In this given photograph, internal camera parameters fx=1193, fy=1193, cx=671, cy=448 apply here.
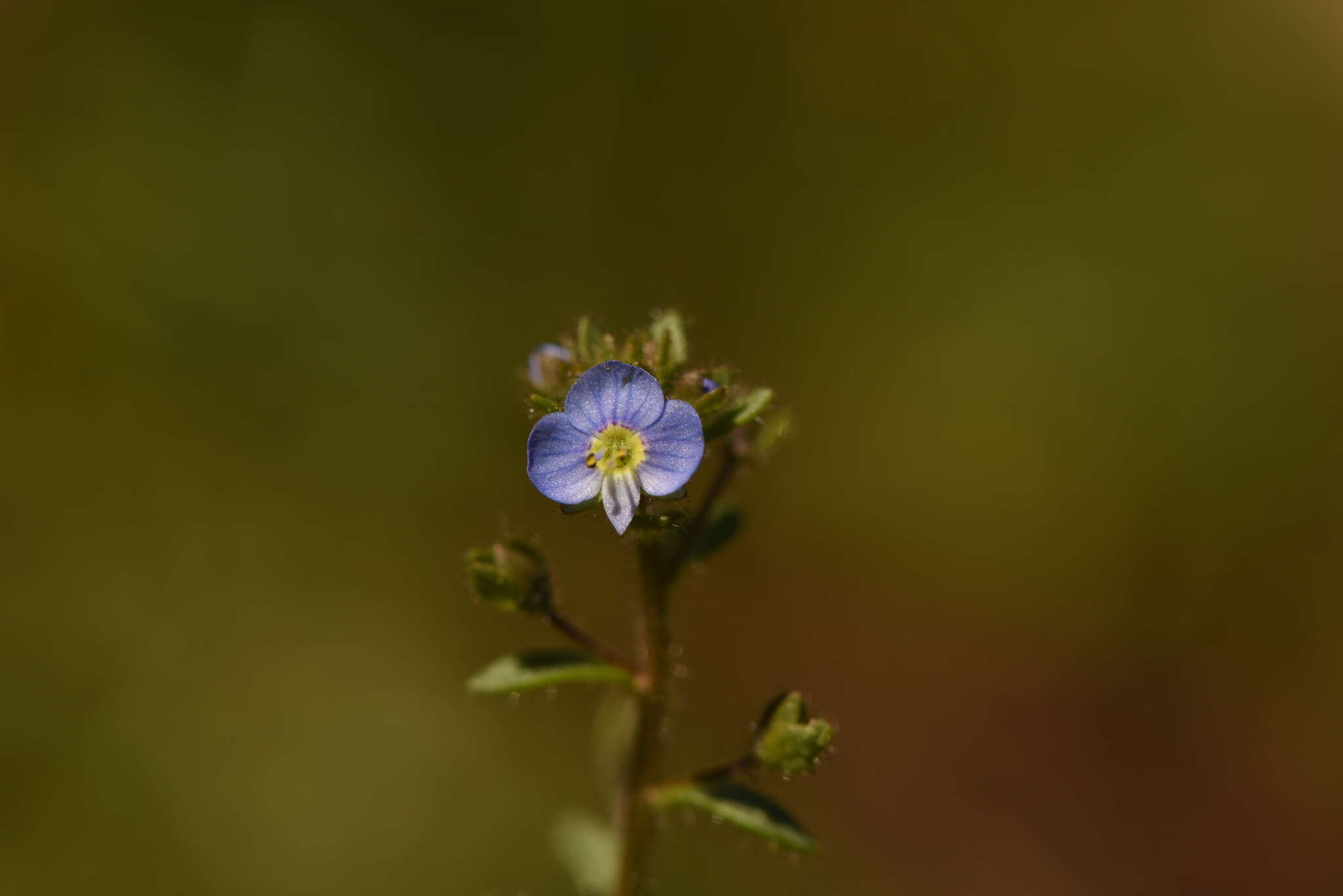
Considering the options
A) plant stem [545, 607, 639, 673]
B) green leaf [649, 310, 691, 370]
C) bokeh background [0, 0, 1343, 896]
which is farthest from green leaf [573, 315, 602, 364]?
bokeh background [0, 0, 1343, 896]

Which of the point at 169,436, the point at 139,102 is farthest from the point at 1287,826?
the point at 139,102

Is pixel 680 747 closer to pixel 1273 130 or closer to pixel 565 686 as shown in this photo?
pixel 565 686

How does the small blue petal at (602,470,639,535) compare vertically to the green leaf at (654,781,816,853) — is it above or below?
above

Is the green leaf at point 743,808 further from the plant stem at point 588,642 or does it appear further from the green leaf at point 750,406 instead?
the green leaf at point 750,406

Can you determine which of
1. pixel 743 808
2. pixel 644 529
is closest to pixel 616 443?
pixel 644 529

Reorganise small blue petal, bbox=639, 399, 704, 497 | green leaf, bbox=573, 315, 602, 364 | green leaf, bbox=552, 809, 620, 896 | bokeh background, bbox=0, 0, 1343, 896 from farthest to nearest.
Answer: bokeh background, bbox=0, 0, 1343, 896 → green leaf, bbox=552, 809, 620, 896 → green leaf, bbox=573, 315, 602, 364 → small blue petal, bbox=639, 399, 704, 497

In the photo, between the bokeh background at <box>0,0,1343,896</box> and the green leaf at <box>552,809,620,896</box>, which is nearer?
the green leaf at <box>552,809,620,896</box>

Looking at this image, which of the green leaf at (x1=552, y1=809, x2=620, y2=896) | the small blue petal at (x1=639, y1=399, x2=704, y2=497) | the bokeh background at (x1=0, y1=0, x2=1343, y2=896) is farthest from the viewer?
the bokeh background at (x1=0, y1=0, x2=1343, y2=896)

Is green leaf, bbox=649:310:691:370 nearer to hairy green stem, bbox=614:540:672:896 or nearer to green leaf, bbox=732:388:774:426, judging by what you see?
green leaf, bbox=732:388:774:426
